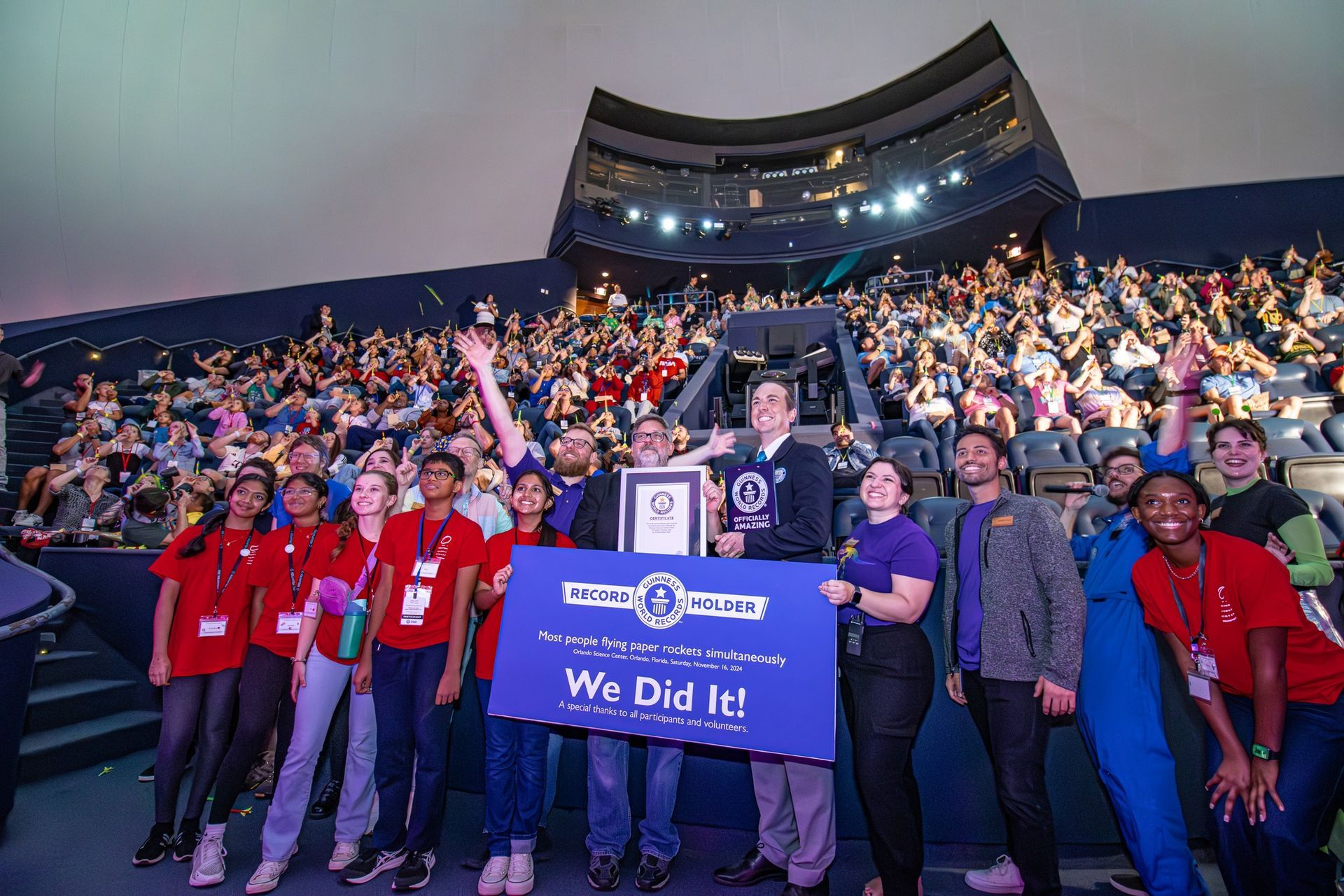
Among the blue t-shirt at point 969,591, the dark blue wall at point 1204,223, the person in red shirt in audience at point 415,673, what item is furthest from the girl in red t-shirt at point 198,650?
the dark blue wall at point 1204,223

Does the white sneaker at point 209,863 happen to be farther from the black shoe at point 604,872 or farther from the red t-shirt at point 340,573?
the black shoe at point 604,872

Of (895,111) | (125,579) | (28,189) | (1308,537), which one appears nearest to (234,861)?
(125,579)

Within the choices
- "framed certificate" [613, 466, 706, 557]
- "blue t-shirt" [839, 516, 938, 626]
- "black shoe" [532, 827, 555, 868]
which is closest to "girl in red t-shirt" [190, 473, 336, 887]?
"black shoe" [532, 827, 555, 868]

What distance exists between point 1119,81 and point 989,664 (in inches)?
857

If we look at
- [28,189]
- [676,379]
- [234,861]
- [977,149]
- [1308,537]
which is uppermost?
[977,149]

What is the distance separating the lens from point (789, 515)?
2.24 metres

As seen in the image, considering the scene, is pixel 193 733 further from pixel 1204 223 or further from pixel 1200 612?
pixel 1204 223

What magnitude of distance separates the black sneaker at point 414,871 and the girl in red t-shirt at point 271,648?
2.12 ft

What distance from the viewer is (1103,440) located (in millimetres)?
5156

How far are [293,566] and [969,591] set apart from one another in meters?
2.81

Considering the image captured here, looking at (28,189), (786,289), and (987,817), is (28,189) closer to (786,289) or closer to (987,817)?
(987,817)

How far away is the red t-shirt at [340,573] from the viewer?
2.43 meters

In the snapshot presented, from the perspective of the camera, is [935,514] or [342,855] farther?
[935,514]

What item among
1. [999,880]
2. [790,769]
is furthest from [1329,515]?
[790,769]
